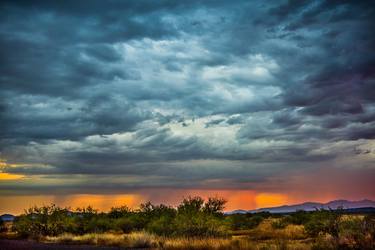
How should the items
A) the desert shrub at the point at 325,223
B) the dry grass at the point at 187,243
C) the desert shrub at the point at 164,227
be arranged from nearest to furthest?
the dry grass at the point at 187,243 → the desert shrub at the point at 325,223 → the desert shrub at the point at 164,227

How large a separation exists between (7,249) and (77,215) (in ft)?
111

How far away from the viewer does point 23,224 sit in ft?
201

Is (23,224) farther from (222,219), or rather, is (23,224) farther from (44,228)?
(222,219)

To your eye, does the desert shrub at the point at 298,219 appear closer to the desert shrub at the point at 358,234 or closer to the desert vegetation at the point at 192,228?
the desert vegetation at the point at 192,228

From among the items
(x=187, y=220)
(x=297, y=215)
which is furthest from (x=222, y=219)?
(x=297, y=215)

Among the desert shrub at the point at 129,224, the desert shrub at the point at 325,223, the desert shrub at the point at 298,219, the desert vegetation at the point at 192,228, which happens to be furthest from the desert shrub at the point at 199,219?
the desert shrub at the point at 298,219

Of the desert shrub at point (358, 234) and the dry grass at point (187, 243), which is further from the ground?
the desert shrub at point (358, 234)

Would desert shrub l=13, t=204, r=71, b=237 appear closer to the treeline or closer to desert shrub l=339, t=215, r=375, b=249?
the treeline

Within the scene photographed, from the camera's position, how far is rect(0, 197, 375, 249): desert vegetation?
27695 mm

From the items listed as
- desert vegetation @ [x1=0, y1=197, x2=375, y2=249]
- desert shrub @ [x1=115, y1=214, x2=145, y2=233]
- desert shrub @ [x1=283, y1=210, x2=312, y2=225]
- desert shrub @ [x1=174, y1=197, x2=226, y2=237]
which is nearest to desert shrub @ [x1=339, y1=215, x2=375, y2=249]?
desert vegetation @ [x1=0, y1=197, x2=375, y2=249]

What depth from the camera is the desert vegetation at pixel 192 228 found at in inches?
1090

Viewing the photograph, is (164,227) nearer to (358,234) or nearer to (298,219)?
(358,234)

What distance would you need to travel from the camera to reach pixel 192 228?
129ft

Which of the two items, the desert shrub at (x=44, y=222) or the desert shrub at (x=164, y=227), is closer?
the desert shrub at (x=164, y=227)
